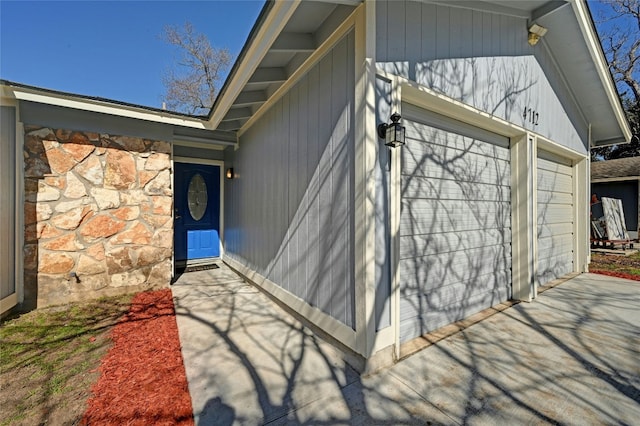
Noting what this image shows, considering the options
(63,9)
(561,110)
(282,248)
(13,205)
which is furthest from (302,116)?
(561,110)

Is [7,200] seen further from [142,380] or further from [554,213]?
[554,213]

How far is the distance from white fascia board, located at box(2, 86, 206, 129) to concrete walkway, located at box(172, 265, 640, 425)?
271 centimetres

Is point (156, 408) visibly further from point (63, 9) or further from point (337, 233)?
point (63, 9)

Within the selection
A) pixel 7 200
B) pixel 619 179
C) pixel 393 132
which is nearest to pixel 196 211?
pixel 7 200

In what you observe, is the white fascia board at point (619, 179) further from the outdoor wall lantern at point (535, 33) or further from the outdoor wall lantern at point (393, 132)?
the outdoor wall lantern at point (393, 132)

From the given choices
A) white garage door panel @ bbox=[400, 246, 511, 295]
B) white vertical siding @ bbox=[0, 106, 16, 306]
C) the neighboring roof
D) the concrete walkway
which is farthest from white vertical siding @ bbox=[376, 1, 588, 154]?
the neighboring roof

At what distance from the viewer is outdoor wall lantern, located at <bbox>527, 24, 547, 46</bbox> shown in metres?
3.78

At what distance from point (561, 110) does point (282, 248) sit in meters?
Result: 5.30

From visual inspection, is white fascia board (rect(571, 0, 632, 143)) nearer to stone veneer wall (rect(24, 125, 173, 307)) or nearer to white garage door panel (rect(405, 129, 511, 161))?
white garage door panel (rect(405, 129, 511, 161))

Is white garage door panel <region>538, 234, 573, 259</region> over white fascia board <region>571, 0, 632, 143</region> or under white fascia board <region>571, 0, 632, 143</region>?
under

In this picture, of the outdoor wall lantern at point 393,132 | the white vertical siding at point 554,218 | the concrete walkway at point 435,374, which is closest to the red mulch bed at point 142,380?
the concrete walkway at point 435,374

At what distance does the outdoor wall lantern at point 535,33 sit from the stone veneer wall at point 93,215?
552 centimetres

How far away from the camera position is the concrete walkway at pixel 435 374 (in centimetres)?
174

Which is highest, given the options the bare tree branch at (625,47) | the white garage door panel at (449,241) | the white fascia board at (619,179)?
the bare tree branch at (625,47)
